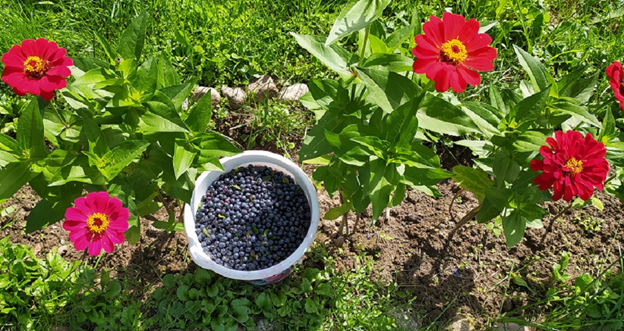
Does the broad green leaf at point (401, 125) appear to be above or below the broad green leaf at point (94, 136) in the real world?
above

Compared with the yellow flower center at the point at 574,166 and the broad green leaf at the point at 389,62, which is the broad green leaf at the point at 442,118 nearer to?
the broad green leaf at the point at 389,62

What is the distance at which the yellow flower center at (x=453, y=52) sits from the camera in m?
1.54

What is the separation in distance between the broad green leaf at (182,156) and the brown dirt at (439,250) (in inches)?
39.1

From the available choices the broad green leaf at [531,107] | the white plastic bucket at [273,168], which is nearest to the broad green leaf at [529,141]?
the broad green leaf at [531,107]

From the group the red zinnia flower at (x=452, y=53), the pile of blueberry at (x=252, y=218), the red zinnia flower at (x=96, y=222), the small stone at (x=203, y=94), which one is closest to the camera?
the red zinnia flower at (x=452, y=53)

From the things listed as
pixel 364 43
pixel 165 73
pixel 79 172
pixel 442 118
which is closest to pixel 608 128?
pixel 442 118

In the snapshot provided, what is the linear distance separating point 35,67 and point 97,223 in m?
0.58

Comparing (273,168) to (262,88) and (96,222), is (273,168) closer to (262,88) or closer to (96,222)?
(262,88)

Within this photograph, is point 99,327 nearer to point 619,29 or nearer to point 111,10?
point 111,10

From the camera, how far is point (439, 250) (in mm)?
2701

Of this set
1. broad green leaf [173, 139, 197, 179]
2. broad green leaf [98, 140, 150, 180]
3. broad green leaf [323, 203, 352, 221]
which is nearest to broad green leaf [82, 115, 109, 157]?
broad green leaf [98, 140, 150, 180]

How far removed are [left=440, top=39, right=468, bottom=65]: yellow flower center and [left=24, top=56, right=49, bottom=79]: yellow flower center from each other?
4.42 ft

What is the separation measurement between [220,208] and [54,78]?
106 cm

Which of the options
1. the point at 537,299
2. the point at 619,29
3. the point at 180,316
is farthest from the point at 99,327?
the point at 619,29
